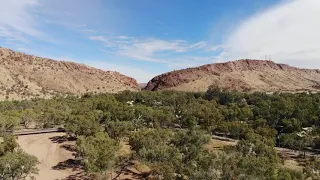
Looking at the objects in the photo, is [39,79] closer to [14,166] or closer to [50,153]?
[50,153]

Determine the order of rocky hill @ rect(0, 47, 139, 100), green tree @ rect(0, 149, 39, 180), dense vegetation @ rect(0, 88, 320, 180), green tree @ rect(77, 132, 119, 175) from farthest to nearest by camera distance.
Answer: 1. rocky hill @ rect(0, 47, 139, 100)
2. green tree @ rect(77, 132, 119, 175)
3. dense vegetation @ rect(0, 88, 320, 180)
4. green tree @ rect(0, 149, 39, 180)

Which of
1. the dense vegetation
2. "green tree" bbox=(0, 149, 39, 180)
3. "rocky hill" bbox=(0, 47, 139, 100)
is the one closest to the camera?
"green tree" bbox=(0, 149, 39, 180)

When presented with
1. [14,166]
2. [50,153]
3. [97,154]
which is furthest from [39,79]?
[14,166]

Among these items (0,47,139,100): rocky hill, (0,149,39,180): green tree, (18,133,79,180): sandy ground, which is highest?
(0,47,139,100): rocky hill

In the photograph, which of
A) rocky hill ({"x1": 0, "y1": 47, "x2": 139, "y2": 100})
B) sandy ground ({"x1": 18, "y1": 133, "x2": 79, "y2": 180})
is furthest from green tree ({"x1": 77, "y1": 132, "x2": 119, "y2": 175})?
rocky hill ({"x1": 0, "y1": 47, "x2": 139, "y2": 100})

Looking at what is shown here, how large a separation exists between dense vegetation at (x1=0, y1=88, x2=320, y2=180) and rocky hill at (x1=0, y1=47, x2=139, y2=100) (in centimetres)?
3891

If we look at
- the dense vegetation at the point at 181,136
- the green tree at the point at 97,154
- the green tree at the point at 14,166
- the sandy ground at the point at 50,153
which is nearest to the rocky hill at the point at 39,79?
the dense vegetation at the point at 181,136

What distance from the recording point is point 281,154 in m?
68.9

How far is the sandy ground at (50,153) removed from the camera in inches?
1956

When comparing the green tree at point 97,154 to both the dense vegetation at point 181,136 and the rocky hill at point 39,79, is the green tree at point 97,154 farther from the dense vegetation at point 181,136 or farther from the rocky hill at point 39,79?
the rocky hill at point 39,79

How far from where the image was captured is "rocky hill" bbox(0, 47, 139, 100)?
145m

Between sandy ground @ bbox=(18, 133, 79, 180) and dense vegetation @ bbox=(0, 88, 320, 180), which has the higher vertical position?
dense vegetation @ bbox=(0, 88, 320, 180)

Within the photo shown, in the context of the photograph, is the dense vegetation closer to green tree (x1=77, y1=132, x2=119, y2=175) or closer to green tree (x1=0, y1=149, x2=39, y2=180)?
green tree (x1=77, y1=132, x2=119, y2=175)

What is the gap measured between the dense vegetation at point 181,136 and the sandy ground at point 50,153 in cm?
296
